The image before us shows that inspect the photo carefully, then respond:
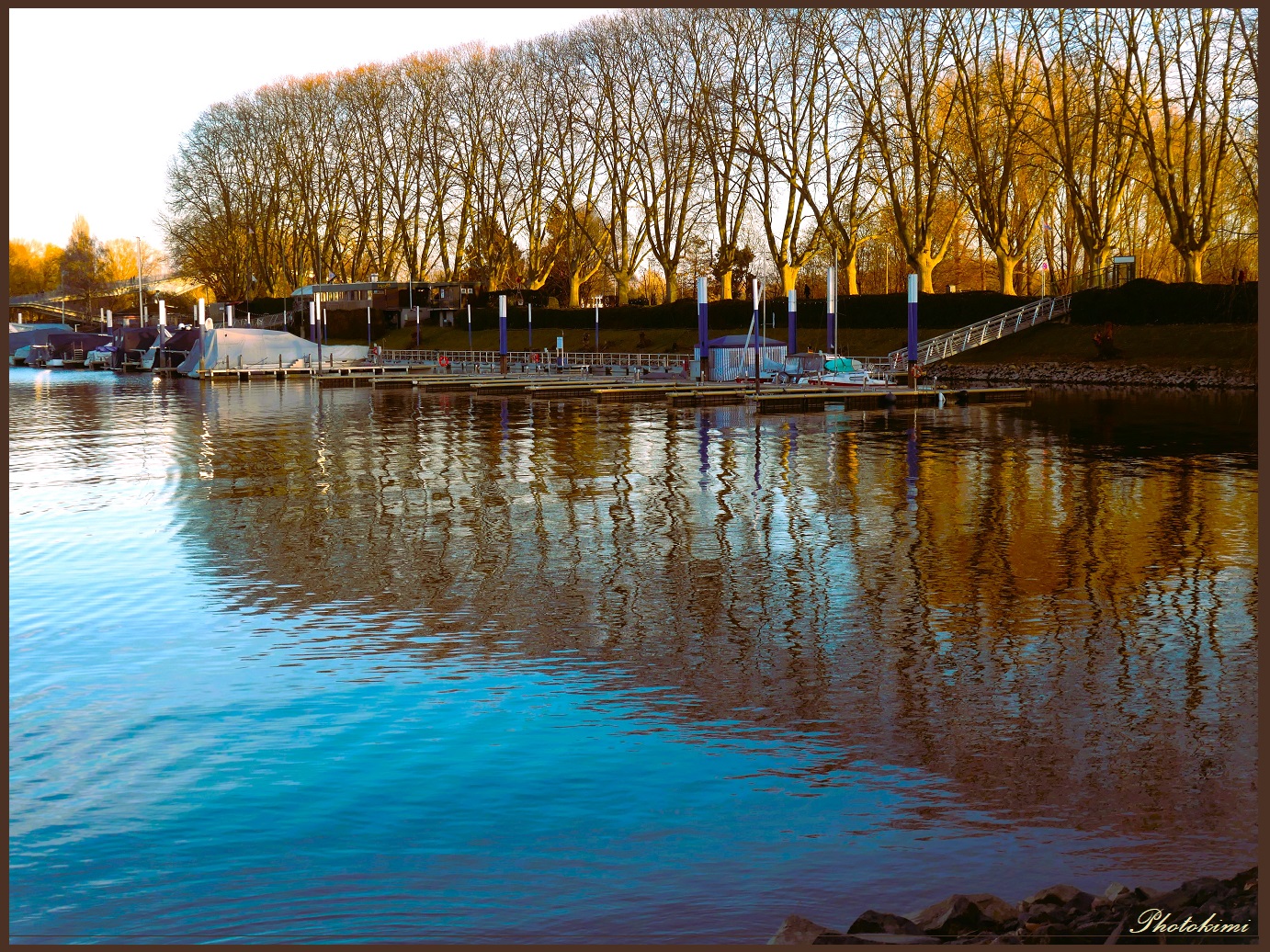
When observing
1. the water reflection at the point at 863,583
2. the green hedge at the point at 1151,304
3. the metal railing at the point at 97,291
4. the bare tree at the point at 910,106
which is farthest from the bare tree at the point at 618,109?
the metal railing at the point at 97,291

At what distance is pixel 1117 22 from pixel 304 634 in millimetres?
58276

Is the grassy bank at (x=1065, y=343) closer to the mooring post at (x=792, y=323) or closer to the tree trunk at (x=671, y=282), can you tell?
the tree trunk at (x=671, y=282)

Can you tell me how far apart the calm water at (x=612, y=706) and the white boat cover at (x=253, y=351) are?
180ft

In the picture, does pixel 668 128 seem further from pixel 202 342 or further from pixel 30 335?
pixel 30 335

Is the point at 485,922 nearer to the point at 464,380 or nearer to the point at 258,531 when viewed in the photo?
the point at 258,531

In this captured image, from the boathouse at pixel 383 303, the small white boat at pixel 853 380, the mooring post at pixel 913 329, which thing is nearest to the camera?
the mooring post at pixel 913 329

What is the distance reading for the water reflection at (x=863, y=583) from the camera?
996cm

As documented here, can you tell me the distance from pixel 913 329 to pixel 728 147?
32533 millimetres

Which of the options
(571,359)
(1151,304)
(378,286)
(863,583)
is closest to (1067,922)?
(863,583)

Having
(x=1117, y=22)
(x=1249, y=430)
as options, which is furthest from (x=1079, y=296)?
(x=1249, y=430)

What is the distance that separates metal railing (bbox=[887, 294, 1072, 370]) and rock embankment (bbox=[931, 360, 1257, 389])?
4.72 feet

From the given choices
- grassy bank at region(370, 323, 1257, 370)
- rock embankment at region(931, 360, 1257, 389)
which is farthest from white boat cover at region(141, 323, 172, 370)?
rock embankment at region(931, 360, 1257, 389)

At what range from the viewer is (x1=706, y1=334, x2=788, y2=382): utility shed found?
2247 inches

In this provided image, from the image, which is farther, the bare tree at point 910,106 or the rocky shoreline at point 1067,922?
the bare tree at point 910,106
